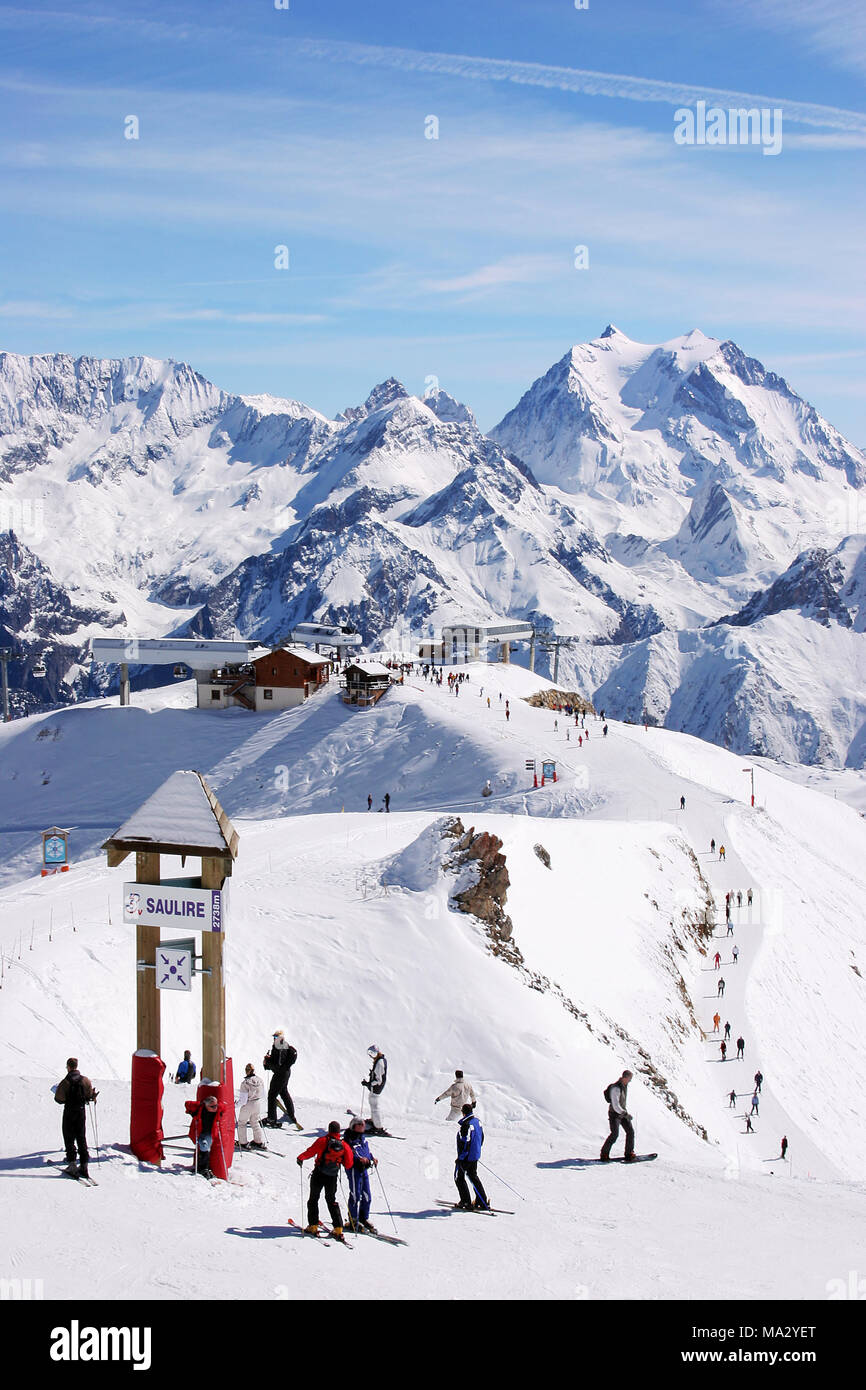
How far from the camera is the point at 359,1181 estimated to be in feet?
45.1

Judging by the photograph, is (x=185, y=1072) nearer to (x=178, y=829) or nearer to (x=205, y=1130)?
(x=205, y=1130)

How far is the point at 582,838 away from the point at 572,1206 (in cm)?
2730

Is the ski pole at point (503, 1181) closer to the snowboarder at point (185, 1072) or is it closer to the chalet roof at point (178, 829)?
the snowboarder at point (185, 1072)

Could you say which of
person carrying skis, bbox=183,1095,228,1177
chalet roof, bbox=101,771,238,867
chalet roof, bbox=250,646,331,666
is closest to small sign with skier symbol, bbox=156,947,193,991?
chalet roof, bbox=101,771,238,867

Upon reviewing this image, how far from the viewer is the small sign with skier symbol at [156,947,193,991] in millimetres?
15266

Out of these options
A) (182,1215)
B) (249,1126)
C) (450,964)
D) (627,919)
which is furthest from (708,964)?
(182,1215)

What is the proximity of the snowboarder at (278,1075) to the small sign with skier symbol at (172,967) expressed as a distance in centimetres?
298

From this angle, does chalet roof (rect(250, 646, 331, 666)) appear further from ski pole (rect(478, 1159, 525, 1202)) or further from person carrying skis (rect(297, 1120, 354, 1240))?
person carrying skis (rect(297, 1120, 354, 1240))

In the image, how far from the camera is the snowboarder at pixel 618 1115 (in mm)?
17766

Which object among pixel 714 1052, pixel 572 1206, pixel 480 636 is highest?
pixel 480 636

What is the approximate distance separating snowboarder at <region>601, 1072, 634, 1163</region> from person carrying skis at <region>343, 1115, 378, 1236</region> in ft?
16.6

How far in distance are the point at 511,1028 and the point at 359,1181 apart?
39.9 feet
